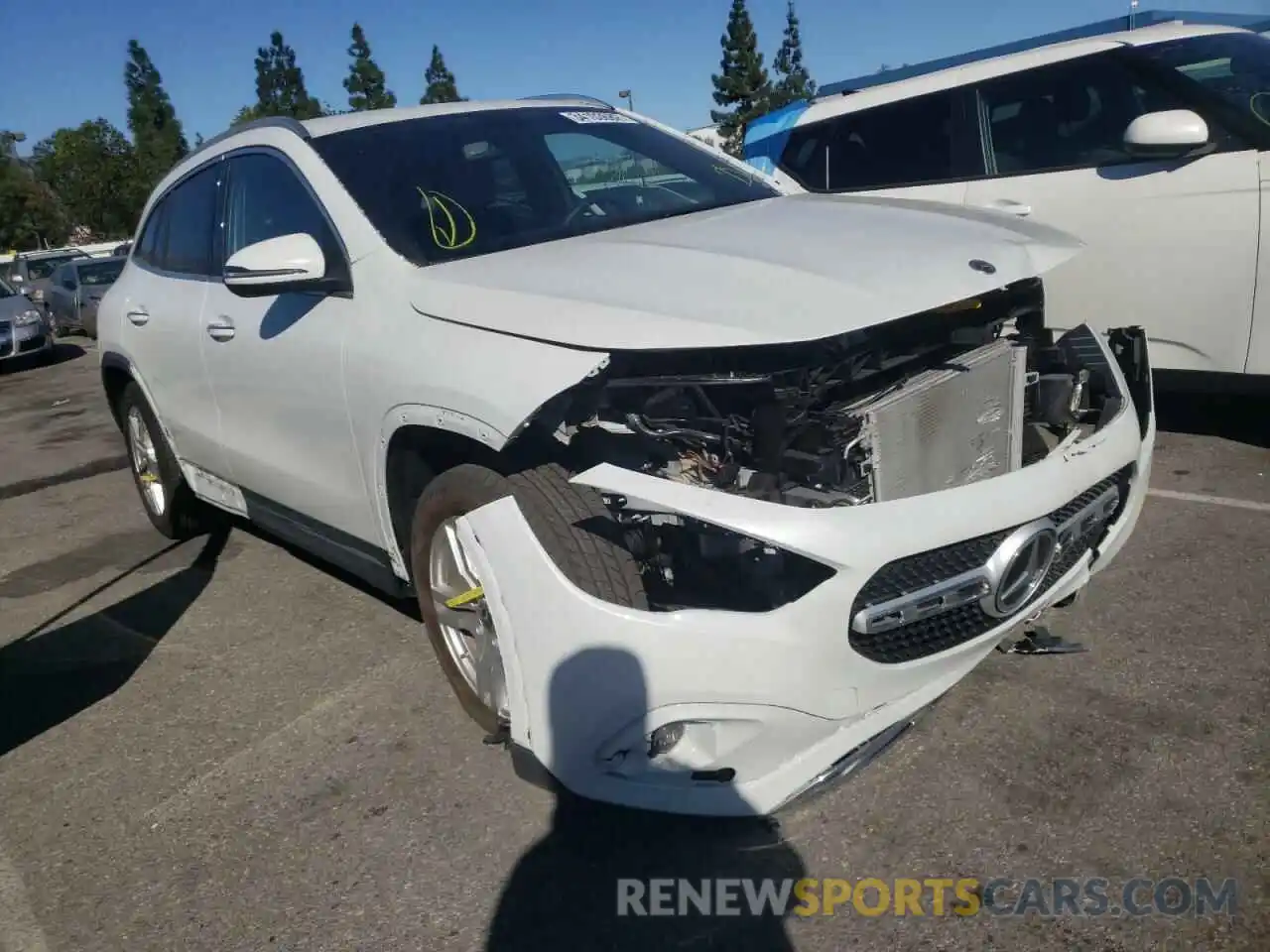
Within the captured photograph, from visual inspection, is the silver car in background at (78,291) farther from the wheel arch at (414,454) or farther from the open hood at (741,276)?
the open hood at (741,276)

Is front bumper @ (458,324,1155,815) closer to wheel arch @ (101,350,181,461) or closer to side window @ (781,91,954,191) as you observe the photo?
wheel arch @ (101,350,181,461)

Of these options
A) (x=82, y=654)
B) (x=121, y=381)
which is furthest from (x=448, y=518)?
(x=121, y=381)

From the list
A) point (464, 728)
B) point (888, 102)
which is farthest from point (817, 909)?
point (888, 102)

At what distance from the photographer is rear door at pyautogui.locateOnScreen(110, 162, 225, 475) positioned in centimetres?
421

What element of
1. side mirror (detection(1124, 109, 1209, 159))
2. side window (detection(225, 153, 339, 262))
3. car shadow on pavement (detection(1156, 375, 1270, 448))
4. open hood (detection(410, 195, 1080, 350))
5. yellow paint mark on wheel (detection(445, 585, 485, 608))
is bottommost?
car shadow on pavement (detection(1156, 375, 1270, 448))

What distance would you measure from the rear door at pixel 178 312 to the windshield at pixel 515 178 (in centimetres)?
105

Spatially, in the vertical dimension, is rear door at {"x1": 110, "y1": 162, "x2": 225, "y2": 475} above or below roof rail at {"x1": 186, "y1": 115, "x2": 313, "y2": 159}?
below

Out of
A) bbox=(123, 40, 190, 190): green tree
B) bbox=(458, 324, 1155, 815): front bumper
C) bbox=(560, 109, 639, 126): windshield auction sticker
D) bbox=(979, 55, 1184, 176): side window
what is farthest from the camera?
bbox=(123, 40, 190, 190): green tree

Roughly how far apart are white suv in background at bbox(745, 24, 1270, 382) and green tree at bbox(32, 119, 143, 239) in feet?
189

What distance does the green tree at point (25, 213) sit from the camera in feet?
192

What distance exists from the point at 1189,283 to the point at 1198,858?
10.3ft

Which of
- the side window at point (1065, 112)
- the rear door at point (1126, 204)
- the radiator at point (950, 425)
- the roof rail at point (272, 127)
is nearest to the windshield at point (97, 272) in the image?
the roof rail at point (272, 127)

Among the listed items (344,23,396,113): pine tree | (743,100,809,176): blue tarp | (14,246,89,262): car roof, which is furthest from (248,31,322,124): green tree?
(743,100,809,176): blue tarp

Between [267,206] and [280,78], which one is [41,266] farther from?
[280,78]
